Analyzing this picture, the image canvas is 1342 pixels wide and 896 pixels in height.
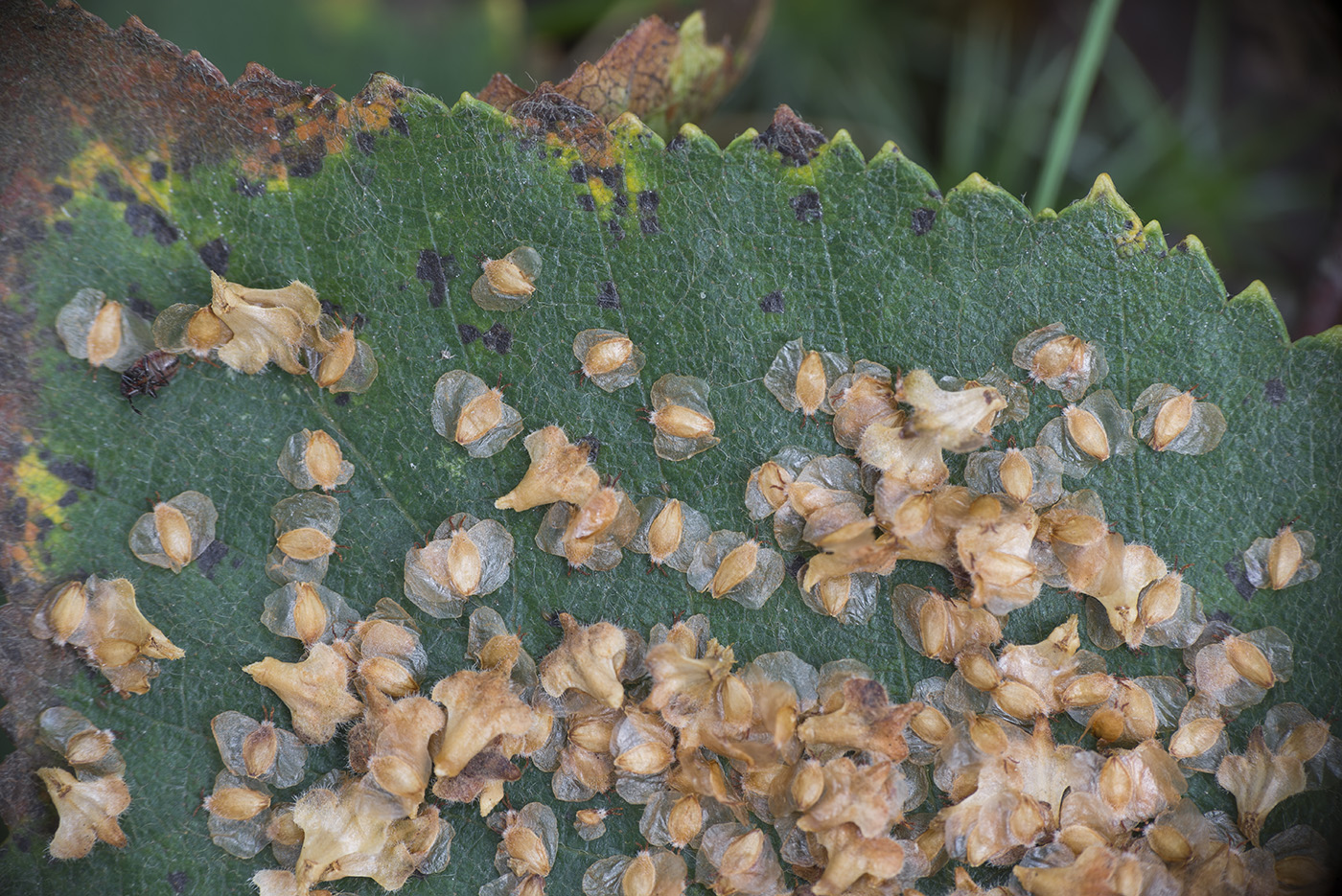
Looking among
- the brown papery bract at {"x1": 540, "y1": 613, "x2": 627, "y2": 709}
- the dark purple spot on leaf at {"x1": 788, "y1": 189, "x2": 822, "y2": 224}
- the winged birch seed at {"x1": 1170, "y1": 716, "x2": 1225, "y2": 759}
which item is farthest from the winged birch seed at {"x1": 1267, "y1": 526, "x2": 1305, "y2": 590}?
the brown papery bract at {"x1": 540, "y1": 613, "x2": 627, "y2": 709}

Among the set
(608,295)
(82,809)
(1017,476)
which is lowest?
(82,809)

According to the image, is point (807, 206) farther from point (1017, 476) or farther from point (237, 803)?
point (237, 803)

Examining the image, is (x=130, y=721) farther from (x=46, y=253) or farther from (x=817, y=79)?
(x=817, y=79)

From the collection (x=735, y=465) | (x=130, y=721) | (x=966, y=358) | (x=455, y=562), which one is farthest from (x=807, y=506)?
(x=130, y=721)

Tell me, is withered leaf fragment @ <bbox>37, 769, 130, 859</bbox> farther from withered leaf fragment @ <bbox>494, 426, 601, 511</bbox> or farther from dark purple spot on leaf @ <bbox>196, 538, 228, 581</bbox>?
withered leaf fragment @ <bbox>494, 426, 601, 511</bbox>

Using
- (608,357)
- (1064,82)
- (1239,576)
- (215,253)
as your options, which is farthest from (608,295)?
(1064,82)

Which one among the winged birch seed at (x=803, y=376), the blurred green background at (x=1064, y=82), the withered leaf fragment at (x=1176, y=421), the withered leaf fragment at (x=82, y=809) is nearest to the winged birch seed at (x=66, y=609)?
the withered leaf fragment at (x=82, y=809)

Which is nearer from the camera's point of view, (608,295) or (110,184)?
(110,184)
